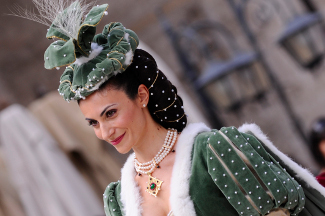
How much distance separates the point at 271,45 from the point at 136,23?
130 cm

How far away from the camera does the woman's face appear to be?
119 cm

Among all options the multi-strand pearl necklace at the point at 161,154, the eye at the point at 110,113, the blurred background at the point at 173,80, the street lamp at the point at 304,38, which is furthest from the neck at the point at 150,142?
the street lamp at the point at 304,38

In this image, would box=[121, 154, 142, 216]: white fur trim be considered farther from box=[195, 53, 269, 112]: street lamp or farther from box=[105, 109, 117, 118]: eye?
box=[195, 53, 269, 112]: street lamp

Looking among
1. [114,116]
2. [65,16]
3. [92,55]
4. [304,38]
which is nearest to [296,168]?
[114,116]

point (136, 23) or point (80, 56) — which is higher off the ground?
point (136, 23)

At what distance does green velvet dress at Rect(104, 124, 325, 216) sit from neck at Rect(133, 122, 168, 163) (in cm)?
7

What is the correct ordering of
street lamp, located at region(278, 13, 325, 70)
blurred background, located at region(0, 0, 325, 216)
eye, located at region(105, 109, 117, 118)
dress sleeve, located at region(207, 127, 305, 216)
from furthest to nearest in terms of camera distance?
street lamp, located at region(278, 13, 325, 70), blurred background, located at region(0, 0, 325, 216), eye, located at region(105, 109, 117, 118), dress sleeve, located at region(207, 127, 305, 216)

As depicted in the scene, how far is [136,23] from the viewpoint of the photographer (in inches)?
163

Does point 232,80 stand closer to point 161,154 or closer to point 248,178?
point 161,154

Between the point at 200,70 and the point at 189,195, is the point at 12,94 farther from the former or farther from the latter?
the point at 189,195

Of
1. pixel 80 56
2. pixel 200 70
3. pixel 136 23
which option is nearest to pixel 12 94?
pixel 136 23

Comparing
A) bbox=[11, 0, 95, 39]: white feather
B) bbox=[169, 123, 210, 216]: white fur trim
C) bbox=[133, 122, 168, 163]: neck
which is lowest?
bbox=[169, 123, 210, 216]: white fur trim

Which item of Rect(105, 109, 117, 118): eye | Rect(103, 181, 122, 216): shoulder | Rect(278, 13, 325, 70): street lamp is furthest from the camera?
Rect(278, 13, 325, 70): street lamp

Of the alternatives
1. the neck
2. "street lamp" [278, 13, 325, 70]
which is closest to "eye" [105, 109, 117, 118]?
the neck
